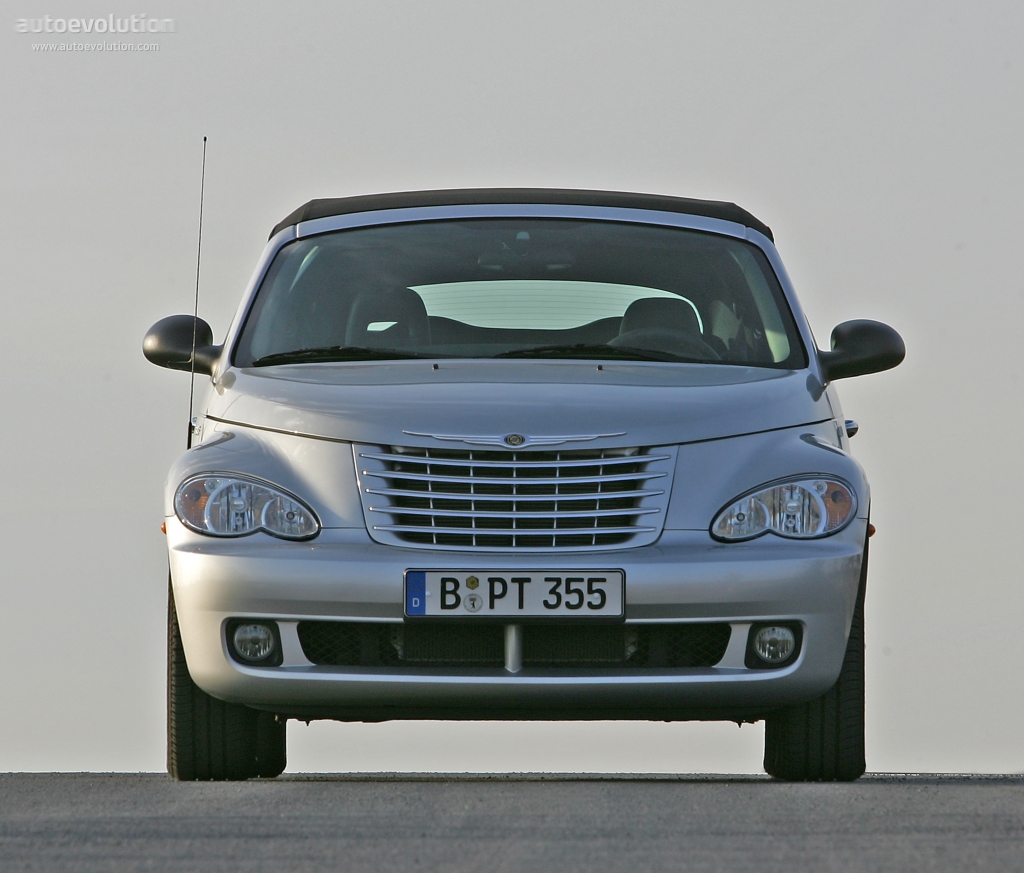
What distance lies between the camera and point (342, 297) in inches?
255

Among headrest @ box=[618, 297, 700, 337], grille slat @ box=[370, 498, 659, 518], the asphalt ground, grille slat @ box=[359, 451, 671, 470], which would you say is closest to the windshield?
headrest @ box=[618, 297, 700, 337]

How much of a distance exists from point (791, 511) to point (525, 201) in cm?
209

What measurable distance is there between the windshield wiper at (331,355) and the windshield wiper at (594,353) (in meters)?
0.36

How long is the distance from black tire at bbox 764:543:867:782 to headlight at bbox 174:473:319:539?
5.39ft

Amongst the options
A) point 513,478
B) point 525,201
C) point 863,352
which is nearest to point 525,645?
point 513,478

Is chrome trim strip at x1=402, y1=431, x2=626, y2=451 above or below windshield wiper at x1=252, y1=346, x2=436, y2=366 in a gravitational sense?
A: below

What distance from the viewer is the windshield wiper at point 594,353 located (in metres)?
6.03

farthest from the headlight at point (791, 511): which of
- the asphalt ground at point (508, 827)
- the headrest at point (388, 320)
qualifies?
the headrest at point (388, 320)

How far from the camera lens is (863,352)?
20.8 feet

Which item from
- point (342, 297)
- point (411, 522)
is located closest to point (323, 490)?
point (411, 522)

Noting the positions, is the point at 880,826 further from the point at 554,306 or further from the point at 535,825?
the point at 554,306

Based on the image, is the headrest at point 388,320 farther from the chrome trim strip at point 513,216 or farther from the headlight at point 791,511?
the headlight at point 791,511

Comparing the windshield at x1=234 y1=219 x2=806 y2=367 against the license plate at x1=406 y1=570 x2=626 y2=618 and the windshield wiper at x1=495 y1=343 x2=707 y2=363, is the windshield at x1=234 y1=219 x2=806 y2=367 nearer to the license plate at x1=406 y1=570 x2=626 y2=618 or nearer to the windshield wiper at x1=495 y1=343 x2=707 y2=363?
the windshield wiper at x1=495 y1=343 x2=707 y2=363

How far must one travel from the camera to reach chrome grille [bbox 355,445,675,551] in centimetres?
527
